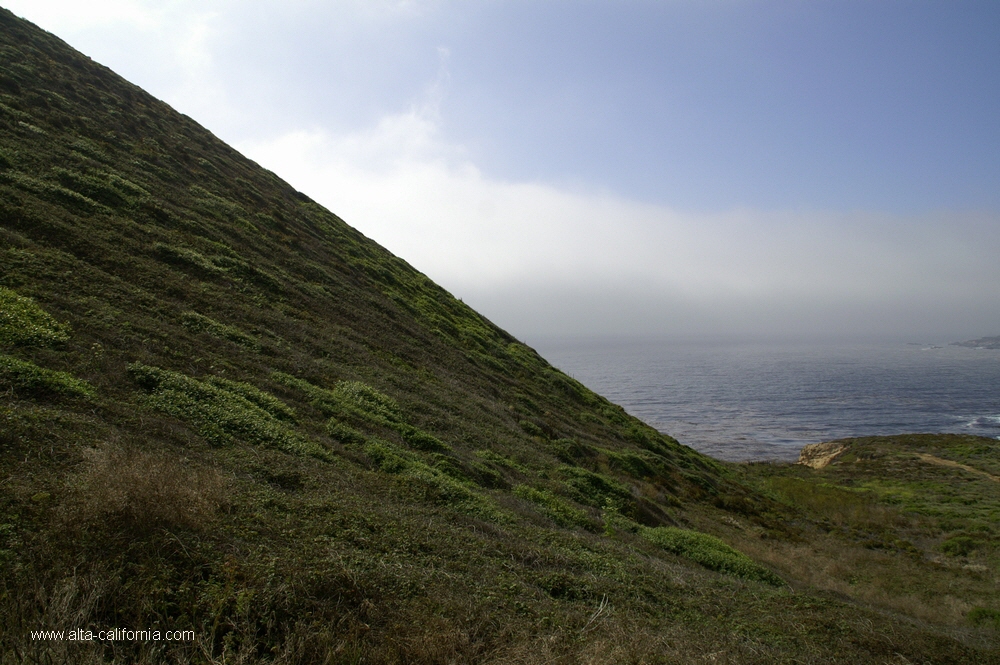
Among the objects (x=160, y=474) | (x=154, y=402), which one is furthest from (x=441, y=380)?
(x=160, y=474)

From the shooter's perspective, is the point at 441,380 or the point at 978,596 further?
the point at 441,380

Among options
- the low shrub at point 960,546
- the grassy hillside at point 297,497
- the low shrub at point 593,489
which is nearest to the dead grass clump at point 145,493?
the grassy hillside at point 297,497

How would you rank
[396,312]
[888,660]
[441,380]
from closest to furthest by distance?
[888,660]
[441,380]
[396,312]

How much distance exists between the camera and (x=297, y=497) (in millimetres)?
7590

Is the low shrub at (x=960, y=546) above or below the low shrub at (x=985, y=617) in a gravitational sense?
below

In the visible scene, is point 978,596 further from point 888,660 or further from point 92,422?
point 92,422

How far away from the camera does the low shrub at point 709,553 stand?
12.6 meters

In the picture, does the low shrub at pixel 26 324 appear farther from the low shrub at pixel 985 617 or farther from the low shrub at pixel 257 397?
the low shrub at pixel 985 617

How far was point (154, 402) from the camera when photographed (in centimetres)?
969

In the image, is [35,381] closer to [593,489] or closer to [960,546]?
[593,489]

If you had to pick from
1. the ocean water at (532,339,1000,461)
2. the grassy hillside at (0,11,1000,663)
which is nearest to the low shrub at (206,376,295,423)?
the grassy hillside at (0,11,1000,663)

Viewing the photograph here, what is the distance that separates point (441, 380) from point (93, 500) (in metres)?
19.3

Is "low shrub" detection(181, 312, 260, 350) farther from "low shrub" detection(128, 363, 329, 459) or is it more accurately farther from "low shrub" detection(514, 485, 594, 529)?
"low shrub" detection(514, 485, 594, 529)

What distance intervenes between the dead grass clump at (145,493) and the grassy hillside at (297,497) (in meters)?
0.03
